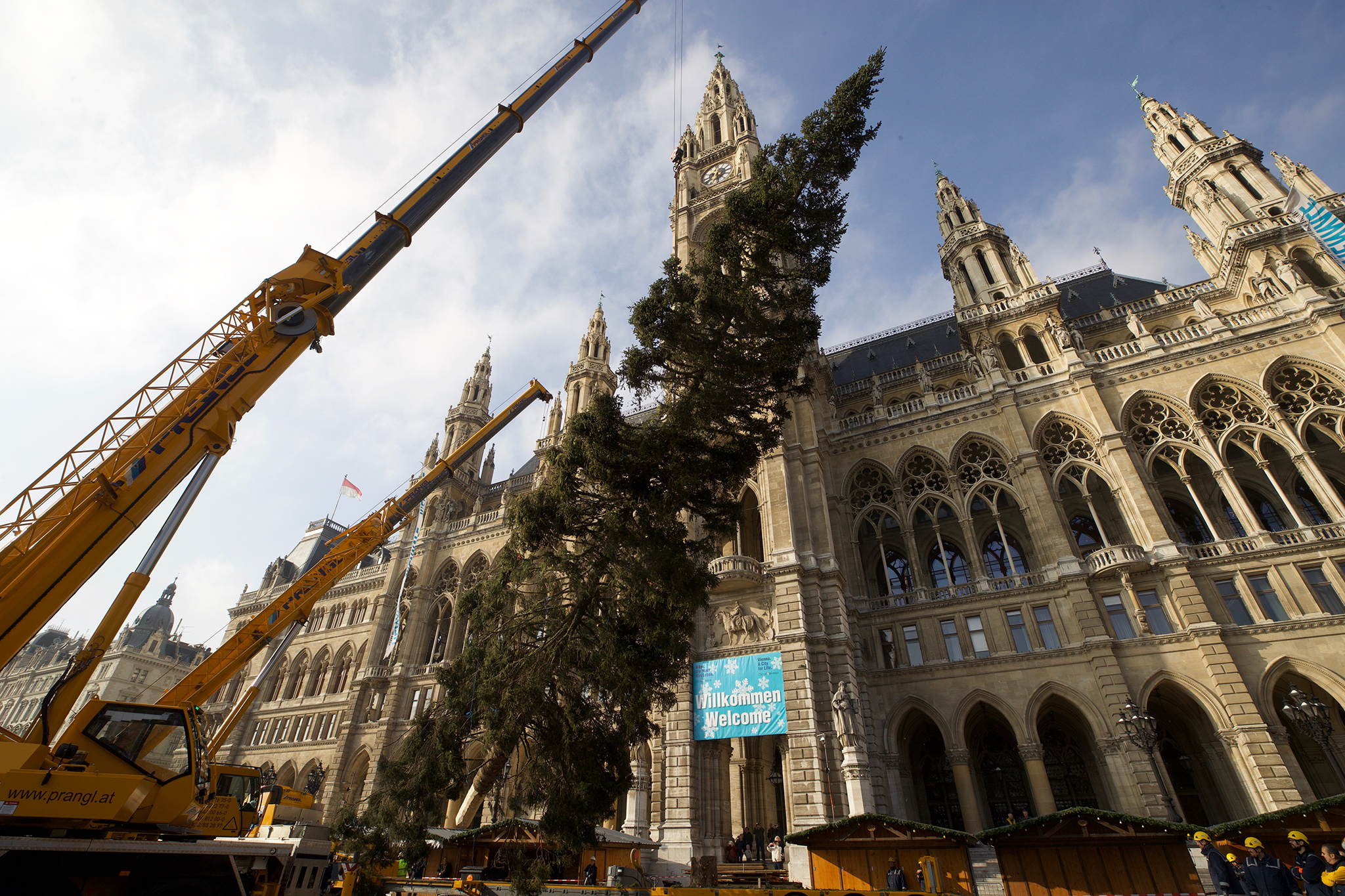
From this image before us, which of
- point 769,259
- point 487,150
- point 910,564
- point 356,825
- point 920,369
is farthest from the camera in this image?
point 920,369

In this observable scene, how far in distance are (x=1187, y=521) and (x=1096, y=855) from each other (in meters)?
20.0

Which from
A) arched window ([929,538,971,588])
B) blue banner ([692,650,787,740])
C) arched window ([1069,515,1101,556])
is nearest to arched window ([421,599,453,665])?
blue banner ([692,650,787,740])

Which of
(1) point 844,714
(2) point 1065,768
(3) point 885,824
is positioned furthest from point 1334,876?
(2) point 1065,768

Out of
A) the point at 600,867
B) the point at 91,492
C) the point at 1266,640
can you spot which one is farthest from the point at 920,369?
the point at 91,492

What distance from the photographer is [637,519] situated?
15.2 metres

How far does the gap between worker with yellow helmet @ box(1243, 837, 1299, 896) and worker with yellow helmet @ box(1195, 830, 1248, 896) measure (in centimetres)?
46

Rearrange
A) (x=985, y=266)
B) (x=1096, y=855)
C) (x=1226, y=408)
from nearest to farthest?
1. (x=1096, y=855)
2. (x=1226, y=408)
3. (x=985, y=266)

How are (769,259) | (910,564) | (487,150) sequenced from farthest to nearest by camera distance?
1. (910,564)
2. (769,259)
3. (487,150)

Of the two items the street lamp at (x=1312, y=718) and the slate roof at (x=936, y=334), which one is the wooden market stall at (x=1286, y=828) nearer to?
the street lamp at (x=1312, y=718)

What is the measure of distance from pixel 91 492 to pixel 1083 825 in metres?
17.1

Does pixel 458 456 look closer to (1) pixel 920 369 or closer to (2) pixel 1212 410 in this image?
(1) pixel 920 369

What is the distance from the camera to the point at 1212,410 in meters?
23.9

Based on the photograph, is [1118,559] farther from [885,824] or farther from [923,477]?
[885,824]

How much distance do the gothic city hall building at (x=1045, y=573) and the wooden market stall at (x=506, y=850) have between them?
0.76m
